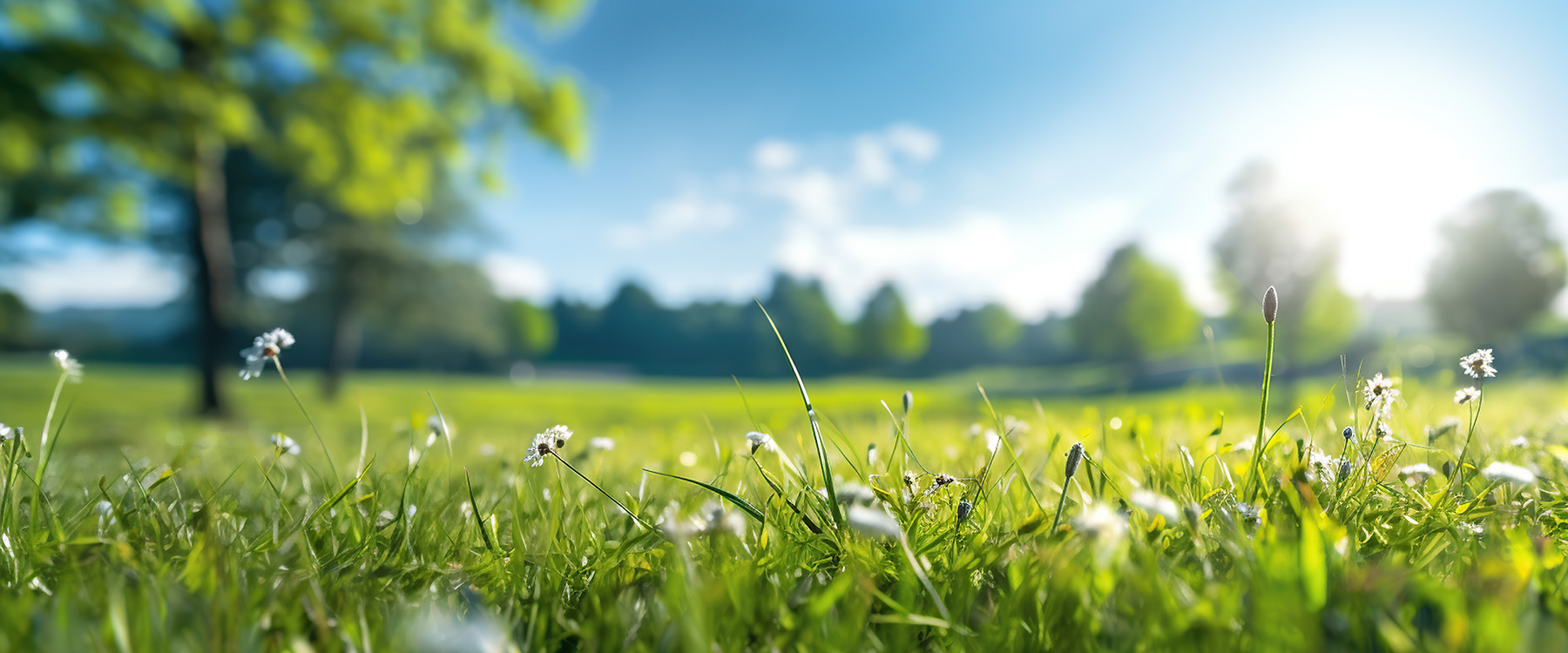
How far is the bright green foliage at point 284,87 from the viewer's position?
8445mm

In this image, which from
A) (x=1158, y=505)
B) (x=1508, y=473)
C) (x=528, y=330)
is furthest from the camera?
(x=528, y=330)

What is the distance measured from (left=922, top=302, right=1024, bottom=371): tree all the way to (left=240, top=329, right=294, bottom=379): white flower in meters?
63.4

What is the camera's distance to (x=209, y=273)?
10352 mm

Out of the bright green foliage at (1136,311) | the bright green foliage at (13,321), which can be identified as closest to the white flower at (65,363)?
the bright green foliage at (13,321)

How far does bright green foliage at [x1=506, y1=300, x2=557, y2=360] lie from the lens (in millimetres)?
67000

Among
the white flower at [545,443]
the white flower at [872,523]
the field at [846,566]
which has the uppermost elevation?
the white flower at [545,443]

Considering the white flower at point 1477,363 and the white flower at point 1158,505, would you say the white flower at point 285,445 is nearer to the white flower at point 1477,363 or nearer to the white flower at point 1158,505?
the white flower at point 1158,505

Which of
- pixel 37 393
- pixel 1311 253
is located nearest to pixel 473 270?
pixel 37 393

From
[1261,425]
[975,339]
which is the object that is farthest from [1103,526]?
[975,339]

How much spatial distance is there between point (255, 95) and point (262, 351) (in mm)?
11342

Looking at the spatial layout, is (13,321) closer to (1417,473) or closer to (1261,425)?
(1261,425)

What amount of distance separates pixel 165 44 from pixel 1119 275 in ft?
119

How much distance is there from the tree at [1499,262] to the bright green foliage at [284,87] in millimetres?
27307

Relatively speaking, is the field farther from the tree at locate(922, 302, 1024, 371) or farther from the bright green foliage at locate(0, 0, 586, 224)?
the tree at locate(922, 302, 1024, 371)
